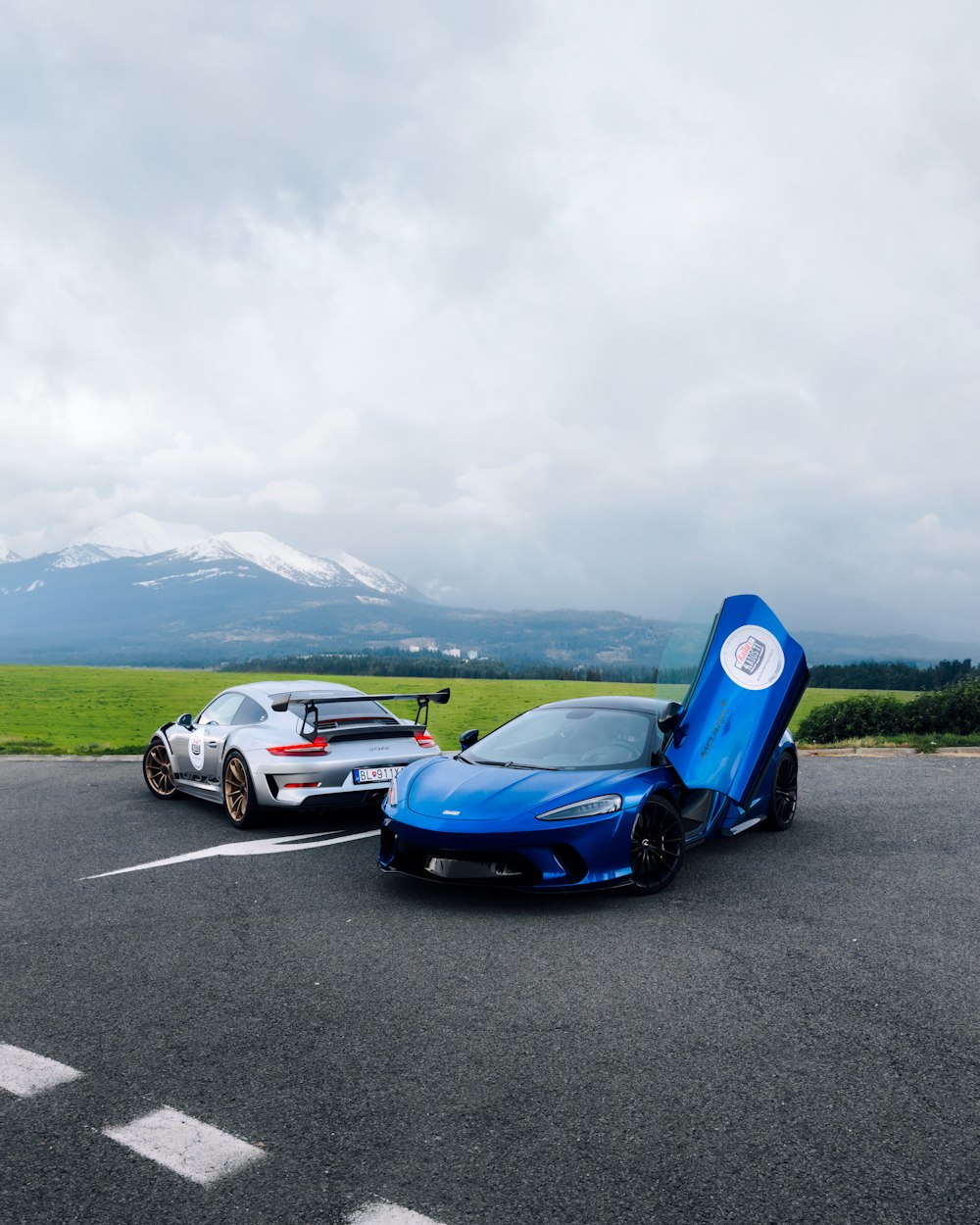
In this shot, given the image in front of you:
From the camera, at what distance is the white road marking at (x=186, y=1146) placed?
2.85 m

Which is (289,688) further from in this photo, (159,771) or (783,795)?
(783,795)

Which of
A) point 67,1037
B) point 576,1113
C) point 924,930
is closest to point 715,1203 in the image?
point 576,1113

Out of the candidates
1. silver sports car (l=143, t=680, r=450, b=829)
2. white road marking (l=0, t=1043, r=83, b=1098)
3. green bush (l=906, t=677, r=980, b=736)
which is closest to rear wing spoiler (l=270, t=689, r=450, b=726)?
silver sports car (l=143, t=680, r=450, b=829)

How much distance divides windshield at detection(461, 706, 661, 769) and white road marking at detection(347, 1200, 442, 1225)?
159 inches

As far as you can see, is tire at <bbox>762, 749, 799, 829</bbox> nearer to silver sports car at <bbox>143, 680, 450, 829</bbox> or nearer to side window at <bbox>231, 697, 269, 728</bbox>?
silver sports car at <bbox>143, 680, 450, 829</bbox>

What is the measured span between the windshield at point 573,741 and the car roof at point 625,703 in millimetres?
70

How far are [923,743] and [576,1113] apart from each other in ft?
46.9

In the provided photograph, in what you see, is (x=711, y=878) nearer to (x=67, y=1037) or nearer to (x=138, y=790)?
(x=67, y=1037)

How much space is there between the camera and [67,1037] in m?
3.87

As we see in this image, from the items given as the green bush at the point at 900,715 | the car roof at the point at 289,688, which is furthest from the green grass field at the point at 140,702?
the car roof at the point at 289,688

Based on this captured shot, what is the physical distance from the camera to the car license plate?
842 centimetres

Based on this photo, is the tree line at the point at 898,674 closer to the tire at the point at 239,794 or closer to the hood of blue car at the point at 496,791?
the tire at the point at 239,794

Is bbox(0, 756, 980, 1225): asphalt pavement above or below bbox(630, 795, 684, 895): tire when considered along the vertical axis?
below

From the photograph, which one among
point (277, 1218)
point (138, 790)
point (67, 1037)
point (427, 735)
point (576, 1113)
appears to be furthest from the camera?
point (138, 790)
